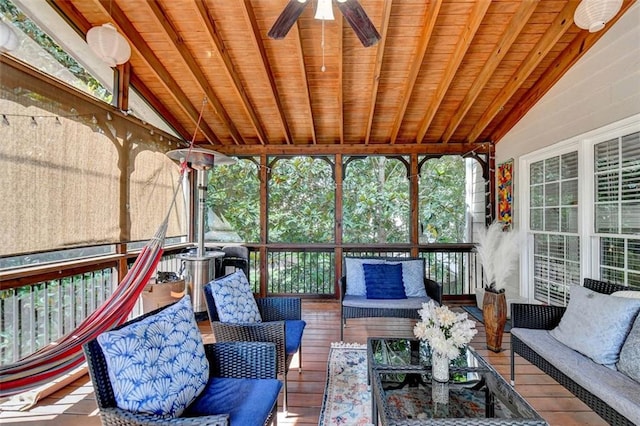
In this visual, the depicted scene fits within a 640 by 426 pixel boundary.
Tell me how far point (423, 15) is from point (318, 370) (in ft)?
11.4

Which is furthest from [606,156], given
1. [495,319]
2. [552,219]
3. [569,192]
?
[495,319]

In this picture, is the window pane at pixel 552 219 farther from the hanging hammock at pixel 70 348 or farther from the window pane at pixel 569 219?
the hanging hammock at pixel 70 348

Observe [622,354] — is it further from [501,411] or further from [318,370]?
[318,370]

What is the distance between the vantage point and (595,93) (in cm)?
301

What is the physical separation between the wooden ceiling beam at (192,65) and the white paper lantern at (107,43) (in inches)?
18.7

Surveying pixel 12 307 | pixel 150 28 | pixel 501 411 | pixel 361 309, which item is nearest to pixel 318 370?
pixel 361 309

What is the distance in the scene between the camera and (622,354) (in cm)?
194

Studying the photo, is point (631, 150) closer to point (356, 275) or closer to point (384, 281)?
point (384, 281)

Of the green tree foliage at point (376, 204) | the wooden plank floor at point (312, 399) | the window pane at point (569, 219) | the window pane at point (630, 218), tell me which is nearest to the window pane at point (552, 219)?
the window pane at point (569, 219)

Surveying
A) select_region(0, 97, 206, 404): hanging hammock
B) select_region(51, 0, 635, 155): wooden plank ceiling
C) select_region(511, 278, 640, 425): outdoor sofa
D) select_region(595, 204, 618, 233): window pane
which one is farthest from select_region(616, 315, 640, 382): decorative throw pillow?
select_region(0, 97, 206, 404): hanging hammock

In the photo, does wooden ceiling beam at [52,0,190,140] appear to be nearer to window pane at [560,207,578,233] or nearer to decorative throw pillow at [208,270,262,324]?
decorative throw pillow at [208,270,262,324]

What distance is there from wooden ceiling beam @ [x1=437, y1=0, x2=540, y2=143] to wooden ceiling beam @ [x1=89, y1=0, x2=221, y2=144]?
3.68 metres

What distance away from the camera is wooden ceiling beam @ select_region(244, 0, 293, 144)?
114 inches

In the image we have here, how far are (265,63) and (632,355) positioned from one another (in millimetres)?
3890
